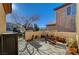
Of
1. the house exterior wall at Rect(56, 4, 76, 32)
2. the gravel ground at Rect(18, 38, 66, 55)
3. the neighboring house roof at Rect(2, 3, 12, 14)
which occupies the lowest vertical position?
the gravel ground at Rect(18, 38, 66, 55)

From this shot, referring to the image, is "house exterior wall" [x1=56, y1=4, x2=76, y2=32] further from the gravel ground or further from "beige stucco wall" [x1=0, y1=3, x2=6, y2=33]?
"beige stucco wall" [x1=0, y1=3, x2=6, y2=33]

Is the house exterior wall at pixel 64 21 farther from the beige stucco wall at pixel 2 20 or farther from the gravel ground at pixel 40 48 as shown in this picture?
the beige stucco wall at pixel 2 20

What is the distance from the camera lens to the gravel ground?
7.39 ft

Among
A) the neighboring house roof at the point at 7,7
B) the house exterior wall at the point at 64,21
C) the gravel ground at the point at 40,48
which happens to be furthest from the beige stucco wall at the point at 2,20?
the house exterior wall at the point at 64,21

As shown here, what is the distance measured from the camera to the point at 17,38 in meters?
2.24

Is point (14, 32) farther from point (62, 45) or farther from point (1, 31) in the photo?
point (62, 45)

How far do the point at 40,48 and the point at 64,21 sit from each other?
0.54 m

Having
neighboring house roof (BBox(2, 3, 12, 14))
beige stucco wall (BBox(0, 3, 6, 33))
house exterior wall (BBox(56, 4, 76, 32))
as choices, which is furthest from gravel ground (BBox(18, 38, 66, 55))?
neighboring house roof (BBox(2, 3, 12, 14))

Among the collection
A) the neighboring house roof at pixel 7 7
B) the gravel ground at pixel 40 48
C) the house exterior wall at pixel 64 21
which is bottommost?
the gravel ground at pixel 40 48

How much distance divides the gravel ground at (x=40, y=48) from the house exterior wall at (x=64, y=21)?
10.2 inches

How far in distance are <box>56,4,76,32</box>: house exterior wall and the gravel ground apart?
0.26 meters

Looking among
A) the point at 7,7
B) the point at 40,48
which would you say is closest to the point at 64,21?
the point at 40,48

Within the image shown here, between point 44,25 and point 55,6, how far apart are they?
1.07 ft

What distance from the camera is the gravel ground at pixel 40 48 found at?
7.39ft
